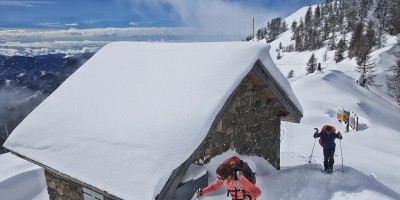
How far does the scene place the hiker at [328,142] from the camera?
770 cm

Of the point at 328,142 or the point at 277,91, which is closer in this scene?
the point at 277,91

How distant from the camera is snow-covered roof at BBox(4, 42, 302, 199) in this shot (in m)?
4.69

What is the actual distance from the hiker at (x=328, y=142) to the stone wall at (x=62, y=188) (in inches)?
217

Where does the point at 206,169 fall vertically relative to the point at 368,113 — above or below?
above

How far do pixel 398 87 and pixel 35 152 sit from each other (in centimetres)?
4948

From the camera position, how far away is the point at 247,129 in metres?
6.92

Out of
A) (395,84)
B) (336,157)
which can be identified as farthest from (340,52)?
(336,157)

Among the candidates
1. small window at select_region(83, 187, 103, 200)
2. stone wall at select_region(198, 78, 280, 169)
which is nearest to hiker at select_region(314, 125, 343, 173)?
stone wall at select_region(198, 78, 280, 169)

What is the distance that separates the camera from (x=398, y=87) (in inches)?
1763

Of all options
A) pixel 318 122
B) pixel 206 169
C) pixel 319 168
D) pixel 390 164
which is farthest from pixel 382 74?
pixel 206 169

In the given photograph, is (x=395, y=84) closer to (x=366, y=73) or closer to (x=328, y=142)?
(x=366, y=73)

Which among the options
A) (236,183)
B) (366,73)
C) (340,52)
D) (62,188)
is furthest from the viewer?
(340,52)

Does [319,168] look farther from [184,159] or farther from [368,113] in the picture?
[368,113]

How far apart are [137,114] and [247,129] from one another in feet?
8.36
